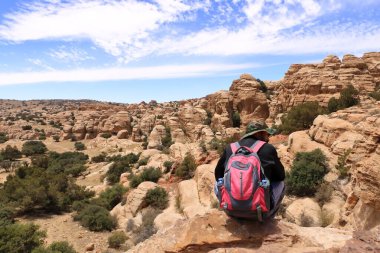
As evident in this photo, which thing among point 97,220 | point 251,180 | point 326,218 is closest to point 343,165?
point 326,218

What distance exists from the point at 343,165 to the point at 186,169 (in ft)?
35.2

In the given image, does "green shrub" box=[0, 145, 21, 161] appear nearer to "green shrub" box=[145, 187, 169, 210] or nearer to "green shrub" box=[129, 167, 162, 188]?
"green shrub" box=[129, 167, 162, 188]

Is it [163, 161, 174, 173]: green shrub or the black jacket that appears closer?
the black jacket

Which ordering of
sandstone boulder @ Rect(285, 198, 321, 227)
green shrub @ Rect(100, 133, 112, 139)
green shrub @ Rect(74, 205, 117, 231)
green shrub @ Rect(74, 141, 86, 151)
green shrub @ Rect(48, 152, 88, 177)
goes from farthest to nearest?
green shrub @ Rect(100, 133, 112, 139) → green shrub @ Rect(74, 141, 86, 151) → green shrub @ Rect(48, 152, 88, 177) → green shrub @ Rect(74, 205, 117, 231) → sandstone boulder @ Rect(285, 198, 321, 227)

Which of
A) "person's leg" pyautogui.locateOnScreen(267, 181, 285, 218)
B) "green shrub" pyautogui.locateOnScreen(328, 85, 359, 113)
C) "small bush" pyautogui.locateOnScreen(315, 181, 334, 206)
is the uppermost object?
"person's leg" pyautogui.locateOnScreen(267, 181, 285, 218)

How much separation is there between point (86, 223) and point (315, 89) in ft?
80.7

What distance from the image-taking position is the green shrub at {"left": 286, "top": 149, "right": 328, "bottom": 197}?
46.6 feet

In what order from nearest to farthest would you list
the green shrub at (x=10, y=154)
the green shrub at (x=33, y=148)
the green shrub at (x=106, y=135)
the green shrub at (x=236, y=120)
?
the green shrub at (x=236, y=120)
the green shrub at (x=10, y=154)
the green shrub at (x=33, y=148)
the green shrub at (x=106, y=135)

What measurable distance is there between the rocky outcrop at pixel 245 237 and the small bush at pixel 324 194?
9150 millimetres

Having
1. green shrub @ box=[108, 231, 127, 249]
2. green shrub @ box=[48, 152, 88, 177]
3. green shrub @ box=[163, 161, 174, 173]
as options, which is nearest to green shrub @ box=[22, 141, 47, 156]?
green shrub @ box=[48, 152, 88, 177]

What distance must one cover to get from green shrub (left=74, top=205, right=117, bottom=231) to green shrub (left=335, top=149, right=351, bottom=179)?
12007mm

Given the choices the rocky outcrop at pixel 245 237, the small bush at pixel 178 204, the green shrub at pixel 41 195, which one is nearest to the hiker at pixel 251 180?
the rocky outcrop at pixel 245 237

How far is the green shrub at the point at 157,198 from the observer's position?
18866 millimetres

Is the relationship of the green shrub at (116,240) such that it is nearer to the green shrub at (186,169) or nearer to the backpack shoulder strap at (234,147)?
the green shrub at (186,169)
